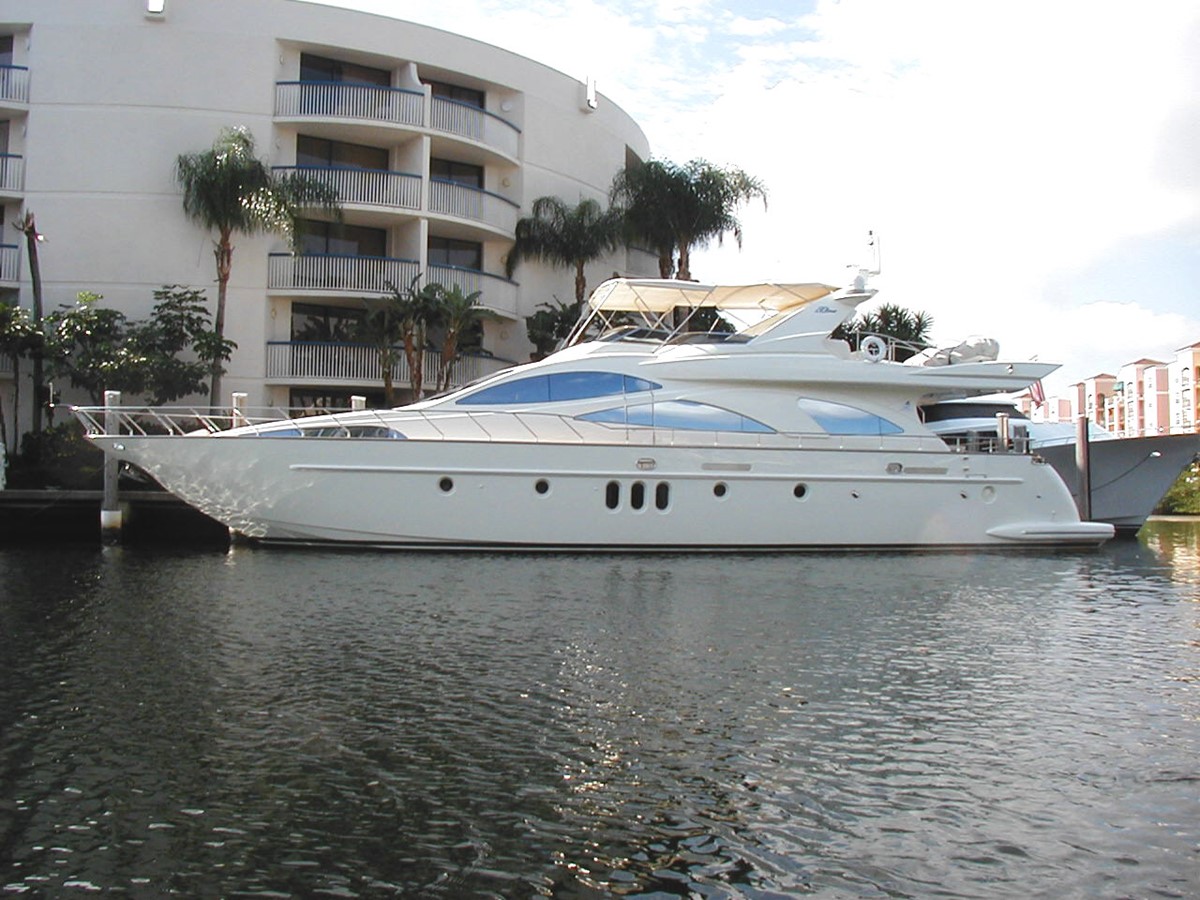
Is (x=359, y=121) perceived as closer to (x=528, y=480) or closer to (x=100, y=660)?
(x=528, y=480)

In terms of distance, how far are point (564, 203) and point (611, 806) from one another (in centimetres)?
2872

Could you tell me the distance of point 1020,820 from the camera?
6.16 m

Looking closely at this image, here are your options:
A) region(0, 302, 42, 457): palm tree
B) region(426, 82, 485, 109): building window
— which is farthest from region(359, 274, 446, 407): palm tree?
region(0, 302, 42, 457): palm tree

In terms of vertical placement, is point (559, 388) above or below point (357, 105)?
below

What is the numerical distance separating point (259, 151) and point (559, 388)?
49.6ft

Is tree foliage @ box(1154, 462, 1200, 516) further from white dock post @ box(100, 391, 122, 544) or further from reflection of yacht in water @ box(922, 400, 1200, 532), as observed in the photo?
white dock post @ box(100, 391, 122, 544)

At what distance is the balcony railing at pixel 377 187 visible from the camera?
95.7 feet

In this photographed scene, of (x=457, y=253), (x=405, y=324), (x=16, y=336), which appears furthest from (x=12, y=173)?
(x=457, y=253)

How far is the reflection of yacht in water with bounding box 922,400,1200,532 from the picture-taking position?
25016mm

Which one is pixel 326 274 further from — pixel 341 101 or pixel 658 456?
pixel 658 456

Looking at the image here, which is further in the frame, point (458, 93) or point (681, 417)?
point (458, 93)

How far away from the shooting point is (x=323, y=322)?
1200 inches

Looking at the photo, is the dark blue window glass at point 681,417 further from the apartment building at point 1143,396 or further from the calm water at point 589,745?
the apartment building at point 1143,396

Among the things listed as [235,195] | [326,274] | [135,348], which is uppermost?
[235,195]
